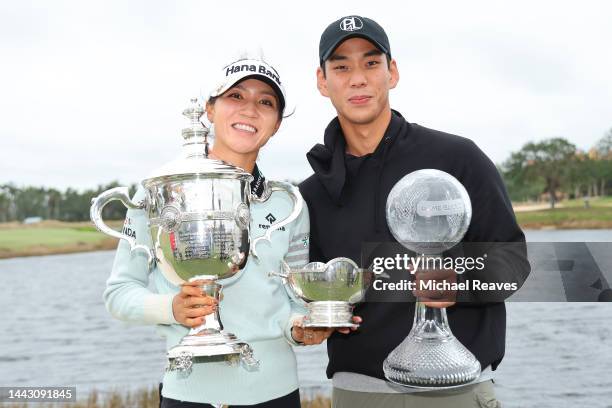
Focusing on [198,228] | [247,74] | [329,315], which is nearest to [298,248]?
[329,315]

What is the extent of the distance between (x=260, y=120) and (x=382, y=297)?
83 centimetres

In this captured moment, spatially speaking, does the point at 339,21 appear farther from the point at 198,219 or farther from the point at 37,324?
the point at 37,324

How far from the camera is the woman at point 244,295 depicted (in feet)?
7.50

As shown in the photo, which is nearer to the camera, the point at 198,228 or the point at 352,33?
the point at 198,228

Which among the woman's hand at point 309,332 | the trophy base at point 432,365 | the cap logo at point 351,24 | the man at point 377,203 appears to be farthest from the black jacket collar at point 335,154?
the trophy base at point 432,365

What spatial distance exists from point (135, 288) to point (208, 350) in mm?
383

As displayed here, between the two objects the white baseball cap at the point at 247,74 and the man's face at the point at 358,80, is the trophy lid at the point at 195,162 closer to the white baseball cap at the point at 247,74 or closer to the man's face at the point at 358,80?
the white baseball cap at the point at 247,74

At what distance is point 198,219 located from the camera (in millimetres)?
2232

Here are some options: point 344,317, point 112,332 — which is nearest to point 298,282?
point 344,317

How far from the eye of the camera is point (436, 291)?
7.17 ft

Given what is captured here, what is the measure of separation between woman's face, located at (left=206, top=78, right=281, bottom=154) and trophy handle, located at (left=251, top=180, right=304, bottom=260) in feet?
0.67

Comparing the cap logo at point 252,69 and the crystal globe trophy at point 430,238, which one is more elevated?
the cap logo at point 252,69

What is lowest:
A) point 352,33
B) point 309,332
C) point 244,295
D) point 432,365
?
point 432,365

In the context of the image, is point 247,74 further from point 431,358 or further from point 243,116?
point 431,358
